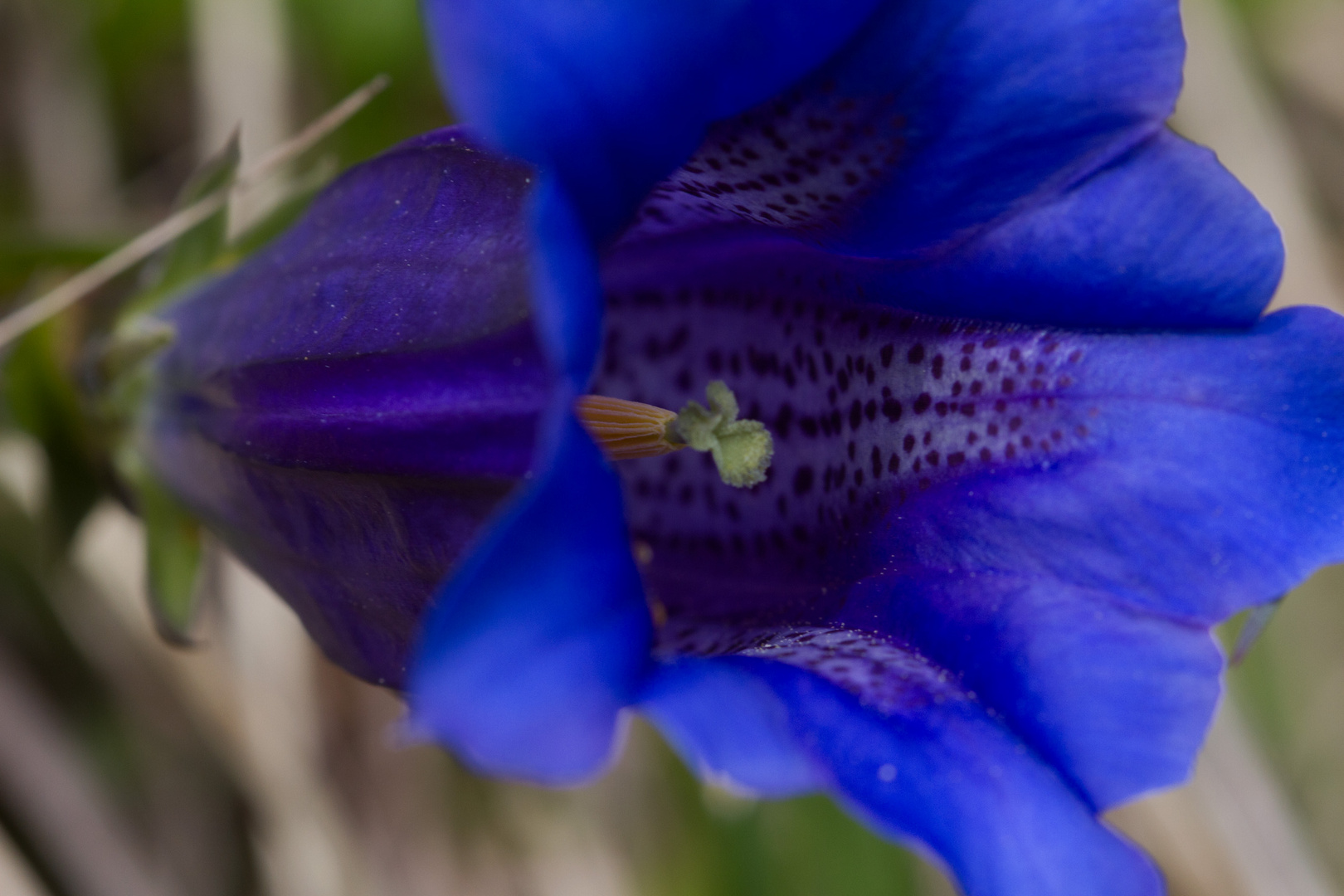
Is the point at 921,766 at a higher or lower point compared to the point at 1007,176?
lower

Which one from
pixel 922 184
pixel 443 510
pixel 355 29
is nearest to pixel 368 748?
pixel 355 29

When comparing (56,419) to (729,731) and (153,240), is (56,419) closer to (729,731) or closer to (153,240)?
(153,240)

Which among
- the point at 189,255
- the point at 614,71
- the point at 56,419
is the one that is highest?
the point at 614,71

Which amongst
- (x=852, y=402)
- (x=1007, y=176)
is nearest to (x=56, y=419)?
(x=852, y=402)

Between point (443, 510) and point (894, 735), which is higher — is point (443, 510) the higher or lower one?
the higher one

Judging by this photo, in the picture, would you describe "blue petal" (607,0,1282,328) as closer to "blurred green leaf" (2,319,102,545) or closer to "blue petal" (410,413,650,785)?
"blue petal" (410,413,650,785)

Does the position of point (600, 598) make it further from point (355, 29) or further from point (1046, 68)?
point (355, 29)

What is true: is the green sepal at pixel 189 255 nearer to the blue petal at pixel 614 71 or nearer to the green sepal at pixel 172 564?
the green sepal at pixel 172 564
